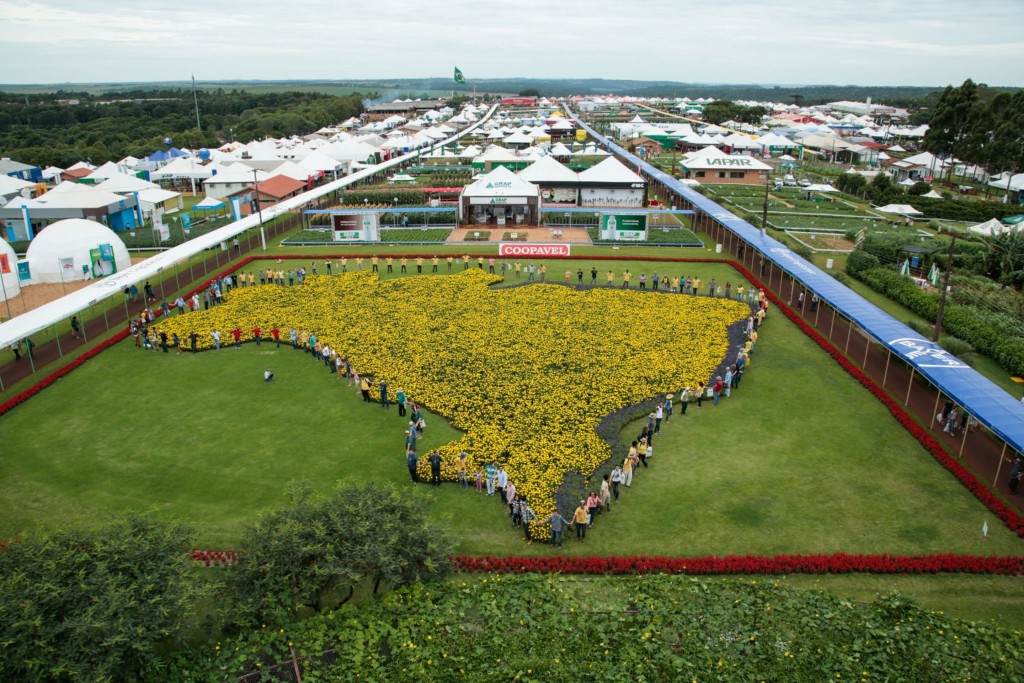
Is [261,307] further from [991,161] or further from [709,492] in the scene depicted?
[991,161]

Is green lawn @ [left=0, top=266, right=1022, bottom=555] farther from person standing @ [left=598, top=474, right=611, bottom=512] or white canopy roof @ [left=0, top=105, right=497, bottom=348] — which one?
white canopy roof @ [left=0, top=105, right=497, bottom=348]

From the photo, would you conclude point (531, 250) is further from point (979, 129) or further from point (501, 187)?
point (979, 129)

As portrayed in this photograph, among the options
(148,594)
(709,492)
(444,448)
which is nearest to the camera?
(148,594)

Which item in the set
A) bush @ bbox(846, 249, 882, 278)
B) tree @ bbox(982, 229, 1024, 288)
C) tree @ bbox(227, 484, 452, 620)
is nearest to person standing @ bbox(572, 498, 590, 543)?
tree @ bbox(227, 484, 452, 620)

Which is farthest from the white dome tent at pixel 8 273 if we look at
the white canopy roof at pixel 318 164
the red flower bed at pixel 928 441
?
the red flower bed at pixel 928 441

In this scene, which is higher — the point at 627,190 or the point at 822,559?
the point at 627,190

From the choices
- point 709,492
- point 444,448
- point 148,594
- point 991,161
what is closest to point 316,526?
point 148,594

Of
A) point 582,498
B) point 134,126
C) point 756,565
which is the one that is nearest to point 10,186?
point 134,126
